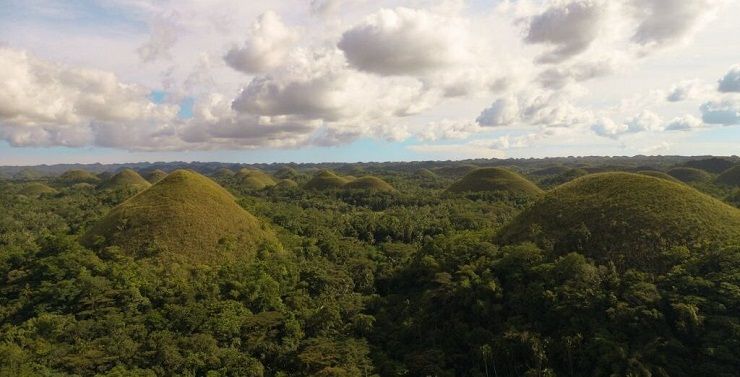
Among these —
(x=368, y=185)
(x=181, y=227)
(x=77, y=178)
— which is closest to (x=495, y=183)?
(x=368, y=185)

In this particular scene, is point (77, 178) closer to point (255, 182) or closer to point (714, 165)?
point (255, 182)

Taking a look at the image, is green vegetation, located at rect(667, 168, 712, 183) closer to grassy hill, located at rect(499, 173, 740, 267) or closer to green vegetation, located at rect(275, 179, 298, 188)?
grassy hill, located at rect(499, 173, 740, 267)

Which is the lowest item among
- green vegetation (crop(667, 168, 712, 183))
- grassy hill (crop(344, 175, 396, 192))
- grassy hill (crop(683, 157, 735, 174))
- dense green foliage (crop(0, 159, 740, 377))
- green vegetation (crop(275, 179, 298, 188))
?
dense green foliage (crop(0, 159, 740, 377))

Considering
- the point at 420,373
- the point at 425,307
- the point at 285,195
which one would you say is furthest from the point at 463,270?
the point at 285,195

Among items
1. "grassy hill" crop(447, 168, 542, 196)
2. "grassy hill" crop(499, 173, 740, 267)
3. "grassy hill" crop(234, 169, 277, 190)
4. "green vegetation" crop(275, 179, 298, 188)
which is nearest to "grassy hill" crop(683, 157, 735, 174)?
"grassy hill" crop(447, 168, 542, 196)

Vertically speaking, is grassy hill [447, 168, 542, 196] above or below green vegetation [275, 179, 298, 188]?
above

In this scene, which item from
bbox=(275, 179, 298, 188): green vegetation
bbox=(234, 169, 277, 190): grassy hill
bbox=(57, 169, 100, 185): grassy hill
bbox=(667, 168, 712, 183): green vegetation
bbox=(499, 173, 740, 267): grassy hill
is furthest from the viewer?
bbox=(57, 169, 100, 185): grassy hill
